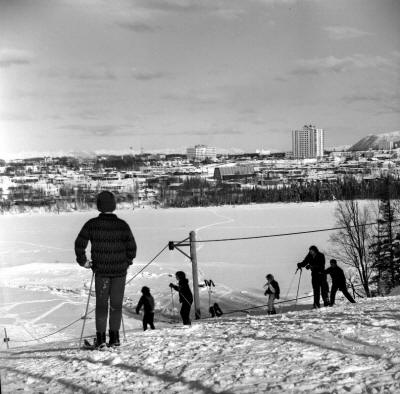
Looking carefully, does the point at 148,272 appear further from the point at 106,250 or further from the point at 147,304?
the point at 106,250

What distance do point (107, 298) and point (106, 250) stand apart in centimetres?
46

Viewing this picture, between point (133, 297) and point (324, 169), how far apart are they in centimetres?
17818

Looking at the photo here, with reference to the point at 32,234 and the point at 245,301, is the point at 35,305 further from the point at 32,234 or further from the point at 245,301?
the point at 32,234

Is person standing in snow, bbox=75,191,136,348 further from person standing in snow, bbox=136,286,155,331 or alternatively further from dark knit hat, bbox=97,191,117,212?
person standing in snow, bbox=136,286,155,331

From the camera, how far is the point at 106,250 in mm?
4500

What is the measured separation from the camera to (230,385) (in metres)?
3.25

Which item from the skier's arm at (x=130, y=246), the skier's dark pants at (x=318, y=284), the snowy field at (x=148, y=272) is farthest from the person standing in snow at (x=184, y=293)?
the snowy field at (x=148, y=272)

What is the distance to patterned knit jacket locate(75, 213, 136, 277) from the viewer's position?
176 inches

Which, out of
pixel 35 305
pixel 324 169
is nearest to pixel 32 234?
pixel 35 305

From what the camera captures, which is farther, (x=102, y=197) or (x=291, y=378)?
(x=102, y=197)

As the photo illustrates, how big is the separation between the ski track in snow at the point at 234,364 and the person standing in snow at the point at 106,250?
517 mm

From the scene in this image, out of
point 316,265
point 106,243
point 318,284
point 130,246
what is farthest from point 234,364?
point 318,284

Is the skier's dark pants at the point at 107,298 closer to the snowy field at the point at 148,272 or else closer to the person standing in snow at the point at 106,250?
the person standing in snow at the point at 106,250

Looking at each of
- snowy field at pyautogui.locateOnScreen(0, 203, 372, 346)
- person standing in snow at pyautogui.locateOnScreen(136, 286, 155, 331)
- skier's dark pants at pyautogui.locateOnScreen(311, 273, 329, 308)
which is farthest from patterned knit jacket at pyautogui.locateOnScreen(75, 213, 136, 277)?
snowy field at pyautogui.locateOnScreen(0, 203, 372, 346)
